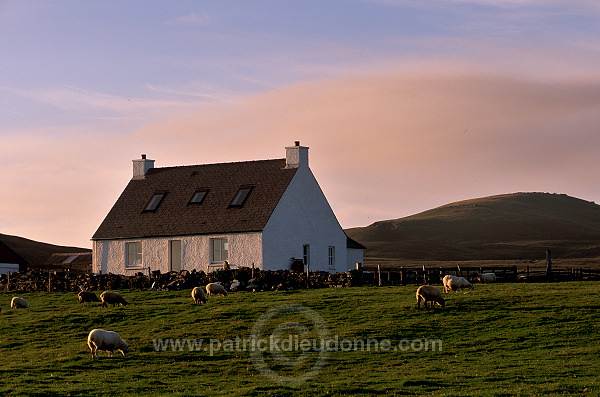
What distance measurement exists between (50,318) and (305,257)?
22.2m

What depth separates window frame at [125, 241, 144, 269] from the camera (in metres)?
61.6

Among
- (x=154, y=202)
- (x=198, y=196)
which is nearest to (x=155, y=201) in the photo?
(x=154, y=202)

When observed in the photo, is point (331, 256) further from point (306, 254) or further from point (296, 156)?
point (296, 156)

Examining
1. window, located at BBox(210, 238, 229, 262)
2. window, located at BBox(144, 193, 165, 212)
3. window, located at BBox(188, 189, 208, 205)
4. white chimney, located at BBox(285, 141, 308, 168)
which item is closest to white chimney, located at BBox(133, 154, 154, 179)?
window, located at BBox(144, 193, 165, 212)

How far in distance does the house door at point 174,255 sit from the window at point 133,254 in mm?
2515

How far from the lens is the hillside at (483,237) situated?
147m

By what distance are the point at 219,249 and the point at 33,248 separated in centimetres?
9864

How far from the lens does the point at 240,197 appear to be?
6069 cm

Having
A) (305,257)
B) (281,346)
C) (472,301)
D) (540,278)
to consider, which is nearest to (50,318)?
(281,346)

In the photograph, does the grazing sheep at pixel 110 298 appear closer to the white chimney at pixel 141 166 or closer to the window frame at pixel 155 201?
the window frame at pixel 155 201

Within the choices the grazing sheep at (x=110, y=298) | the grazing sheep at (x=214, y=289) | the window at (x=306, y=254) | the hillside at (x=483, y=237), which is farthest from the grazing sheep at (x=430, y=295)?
the hillside at (x=483, y=237)

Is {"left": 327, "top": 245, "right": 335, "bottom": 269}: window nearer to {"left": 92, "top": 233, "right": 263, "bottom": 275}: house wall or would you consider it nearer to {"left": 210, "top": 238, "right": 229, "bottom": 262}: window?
{"left": 92, "top": 233, "right": 263, "bottom": 275}: house wall

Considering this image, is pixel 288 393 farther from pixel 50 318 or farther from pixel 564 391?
pixel 50 318

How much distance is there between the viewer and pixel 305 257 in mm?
60594
